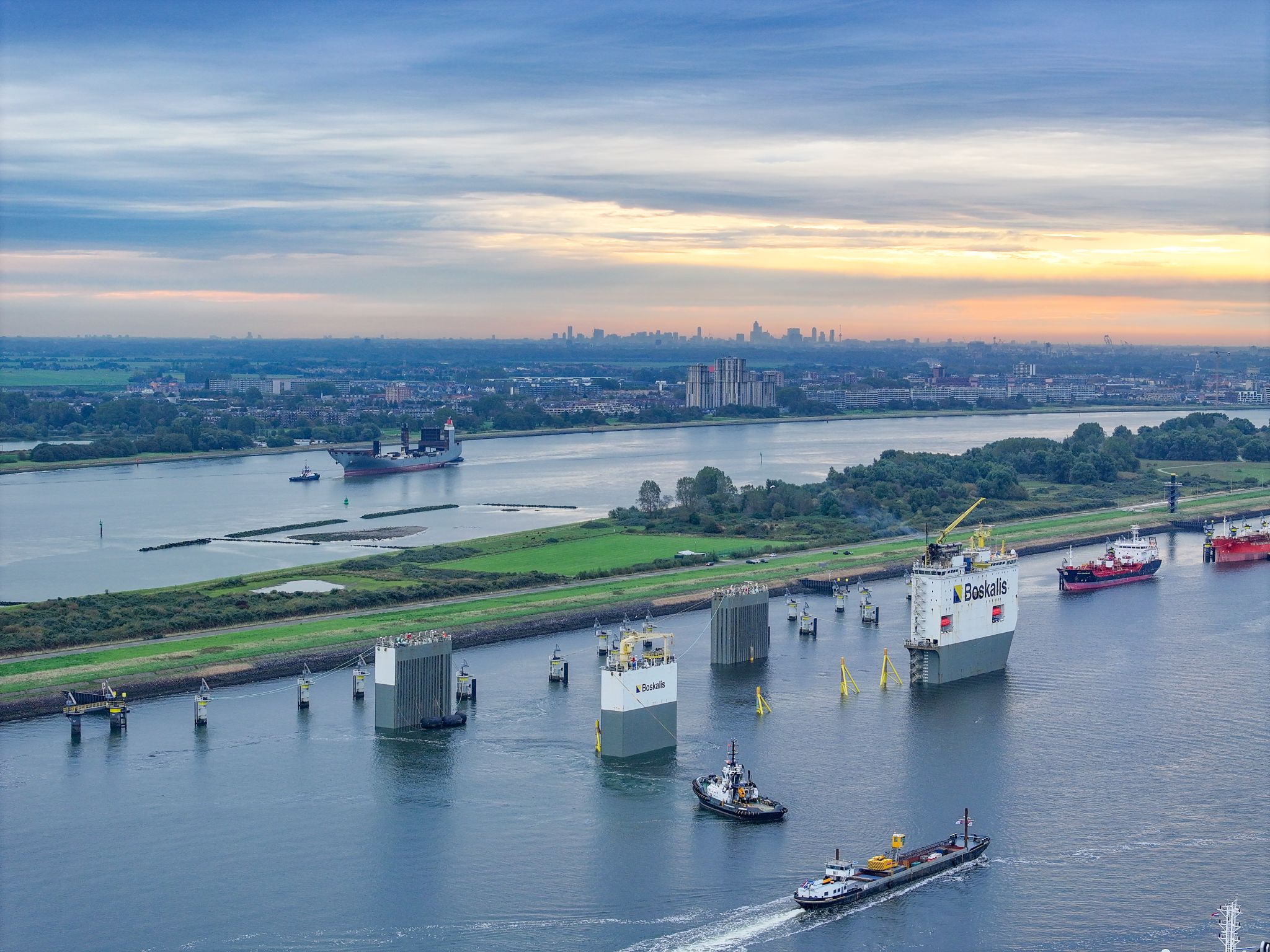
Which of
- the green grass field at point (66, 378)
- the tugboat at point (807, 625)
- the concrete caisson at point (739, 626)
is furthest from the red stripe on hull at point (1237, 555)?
the green grass field at point (66, 378)

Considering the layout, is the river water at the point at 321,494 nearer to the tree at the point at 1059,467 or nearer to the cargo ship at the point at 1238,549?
the tree at the point at 1059,467

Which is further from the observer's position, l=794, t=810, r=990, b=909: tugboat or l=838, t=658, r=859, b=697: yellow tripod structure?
l=838, t=658, r=859, b=697: yellow tripod structure

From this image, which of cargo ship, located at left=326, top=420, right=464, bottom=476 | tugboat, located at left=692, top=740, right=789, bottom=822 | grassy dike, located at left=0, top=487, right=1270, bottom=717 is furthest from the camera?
cargo ship, located at left=326, top=420, right=464, bottom=476

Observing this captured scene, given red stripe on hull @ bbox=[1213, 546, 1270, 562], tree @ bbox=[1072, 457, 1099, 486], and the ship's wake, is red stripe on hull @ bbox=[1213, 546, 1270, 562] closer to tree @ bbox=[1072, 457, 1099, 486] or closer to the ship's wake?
tree @ bbox=[1072, 457, 1099, 486]

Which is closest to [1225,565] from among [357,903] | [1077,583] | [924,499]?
[1077,583]

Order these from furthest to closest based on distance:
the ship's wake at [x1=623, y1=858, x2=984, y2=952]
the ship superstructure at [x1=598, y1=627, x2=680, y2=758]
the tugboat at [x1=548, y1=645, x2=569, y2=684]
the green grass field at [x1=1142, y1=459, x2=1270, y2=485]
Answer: the green grass field at [x1=1142, y1=459, x2=1270, y2=485], the tugboat at [x1=548, y1=645, x2=569, y2=684], the ship superstructure at [x1=598, y1=627, x2=680, y2=758], the ship's wake at [x1=623, y1=858, x2=984, y2=952]

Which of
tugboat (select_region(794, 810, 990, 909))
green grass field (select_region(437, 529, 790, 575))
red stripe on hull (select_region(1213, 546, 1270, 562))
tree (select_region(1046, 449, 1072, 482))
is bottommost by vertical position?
tugboat (select_region(794, 810, 990, 909))

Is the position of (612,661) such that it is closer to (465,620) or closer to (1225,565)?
(465,620)

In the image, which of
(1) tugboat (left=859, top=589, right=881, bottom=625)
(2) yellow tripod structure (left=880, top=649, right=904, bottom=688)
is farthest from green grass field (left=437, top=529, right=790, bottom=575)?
(2) yellow tripod structure (left=880, top=649, right=904, bottom=688)

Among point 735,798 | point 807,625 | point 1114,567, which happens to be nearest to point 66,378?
point 1114,567
